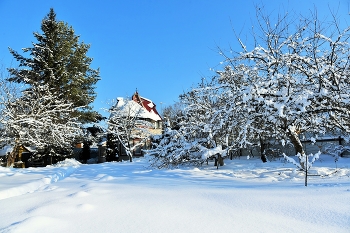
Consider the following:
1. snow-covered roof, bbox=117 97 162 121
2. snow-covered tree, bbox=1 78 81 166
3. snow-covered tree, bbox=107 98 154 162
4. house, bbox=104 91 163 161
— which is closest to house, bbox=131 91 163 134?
house, bbox=104 91 163 161

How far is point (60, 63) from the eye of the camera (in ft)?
66.6

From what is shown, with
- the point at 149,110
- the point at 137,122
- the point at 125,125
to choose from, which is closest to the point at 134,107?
the point at 137,122

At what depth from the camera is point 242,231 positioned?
2.24 meters

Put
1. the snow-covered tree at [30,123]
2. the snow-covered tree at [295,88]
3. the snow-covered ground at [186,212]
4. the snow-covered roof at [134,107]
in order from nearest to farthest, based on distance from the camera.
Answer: the snow-covered ground at [186,212]
the snow-covered tree at [295,88]
the snow-covered tree at [30,123]
the snow-covered roof at [134,107]

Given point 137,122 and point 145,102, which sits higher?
point 145,102

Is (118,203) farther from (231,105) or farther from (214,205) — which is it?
(231,105)

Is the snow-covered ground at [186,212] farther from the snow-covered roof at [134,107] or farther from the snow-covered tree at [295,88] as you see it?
the snow-covered roof at [134,107]

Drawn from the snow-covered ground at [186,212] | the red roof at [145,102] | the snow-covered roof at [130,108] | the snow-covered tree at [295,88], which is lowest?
the snow-covered ground at [186,212]

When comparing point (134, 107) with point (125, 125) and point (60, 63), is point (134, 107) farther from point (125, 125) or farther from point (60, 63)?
point (60, 63)

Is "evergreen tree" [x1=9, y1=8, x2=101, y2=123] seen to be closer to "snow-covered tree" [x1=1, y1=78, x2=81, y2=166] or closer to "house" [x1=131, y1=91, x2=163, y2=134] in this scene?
"snow-covered tree" [x1=1, y1=78, x2=81, y2=166]

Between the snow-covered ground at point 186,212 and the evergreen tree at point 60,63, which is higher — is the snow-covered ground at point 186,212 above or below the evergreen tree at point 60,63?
below

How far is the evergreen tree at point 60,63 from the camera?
19.7m

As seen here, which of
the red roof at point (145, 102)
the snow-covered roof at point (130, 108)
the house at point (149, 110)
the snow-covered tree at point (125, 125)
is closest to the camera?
the snow-covered tree at point (125, 125)

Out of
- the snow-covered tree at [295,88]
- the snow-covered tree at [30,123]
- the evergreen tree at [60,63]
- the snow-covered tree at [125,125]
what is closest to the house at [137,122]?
the snow-covered tree at [125,125]
